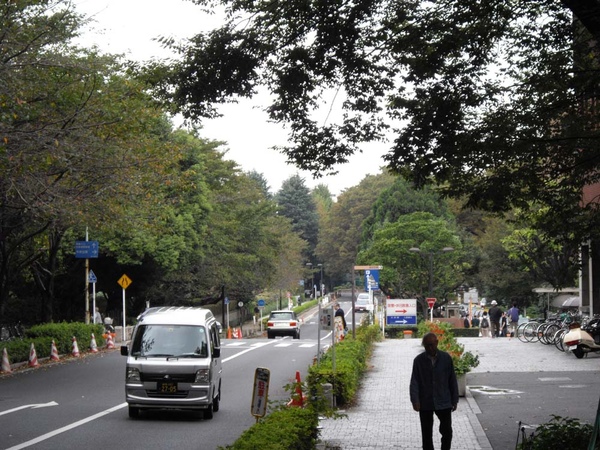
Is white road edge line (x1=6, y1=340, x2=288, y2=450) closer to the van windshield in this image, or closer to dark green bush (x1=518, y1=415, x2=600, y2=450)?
the van windshield

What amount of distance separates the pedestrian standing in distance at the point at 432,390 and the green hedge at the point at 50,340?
20.6 m

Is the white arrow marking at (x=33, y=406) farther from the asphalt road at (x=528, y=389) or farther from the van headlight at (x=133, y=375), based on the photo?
the asphalt road at (x=528, y=389)

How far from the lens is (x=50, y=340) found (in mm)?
32219

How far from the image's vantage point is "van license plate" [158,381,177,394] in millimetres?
16141

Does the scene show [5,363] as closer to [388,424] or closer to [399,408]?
[399,408]

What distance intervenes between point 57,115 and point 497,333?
29596 millimetres

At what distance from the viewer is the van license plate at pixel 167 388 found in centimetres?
1614

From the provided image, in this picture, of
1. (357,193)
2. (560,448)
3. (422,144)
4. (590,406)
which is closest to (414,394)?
(560,448)

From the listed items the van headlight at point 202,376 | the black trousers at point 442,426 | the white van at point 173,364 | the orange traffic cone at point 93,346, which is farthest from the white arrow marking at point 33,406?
the orange traffic cone at point 93,346

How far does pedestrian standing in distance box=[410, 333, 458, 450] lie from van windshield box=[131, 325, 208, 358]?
660 centimetres

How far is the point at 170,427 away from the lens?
→ 15.5 metres

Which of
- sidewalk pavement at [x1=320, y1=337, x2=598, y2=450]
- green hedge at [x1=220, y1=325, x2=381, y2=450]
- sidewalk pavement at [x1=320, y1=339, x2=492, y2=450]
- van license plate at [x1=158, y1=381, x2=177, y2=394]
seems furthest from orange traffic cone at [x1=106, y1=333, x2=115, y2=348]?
van license plate at [x1=158, y1=381, x2=177, y2=394]

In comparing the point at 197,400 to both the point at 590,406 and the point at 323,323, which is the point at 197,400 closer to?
the point at 323,323

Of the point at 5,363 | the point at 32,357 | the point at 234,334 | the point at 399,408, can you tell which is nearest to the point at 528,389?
the point at 399,408
